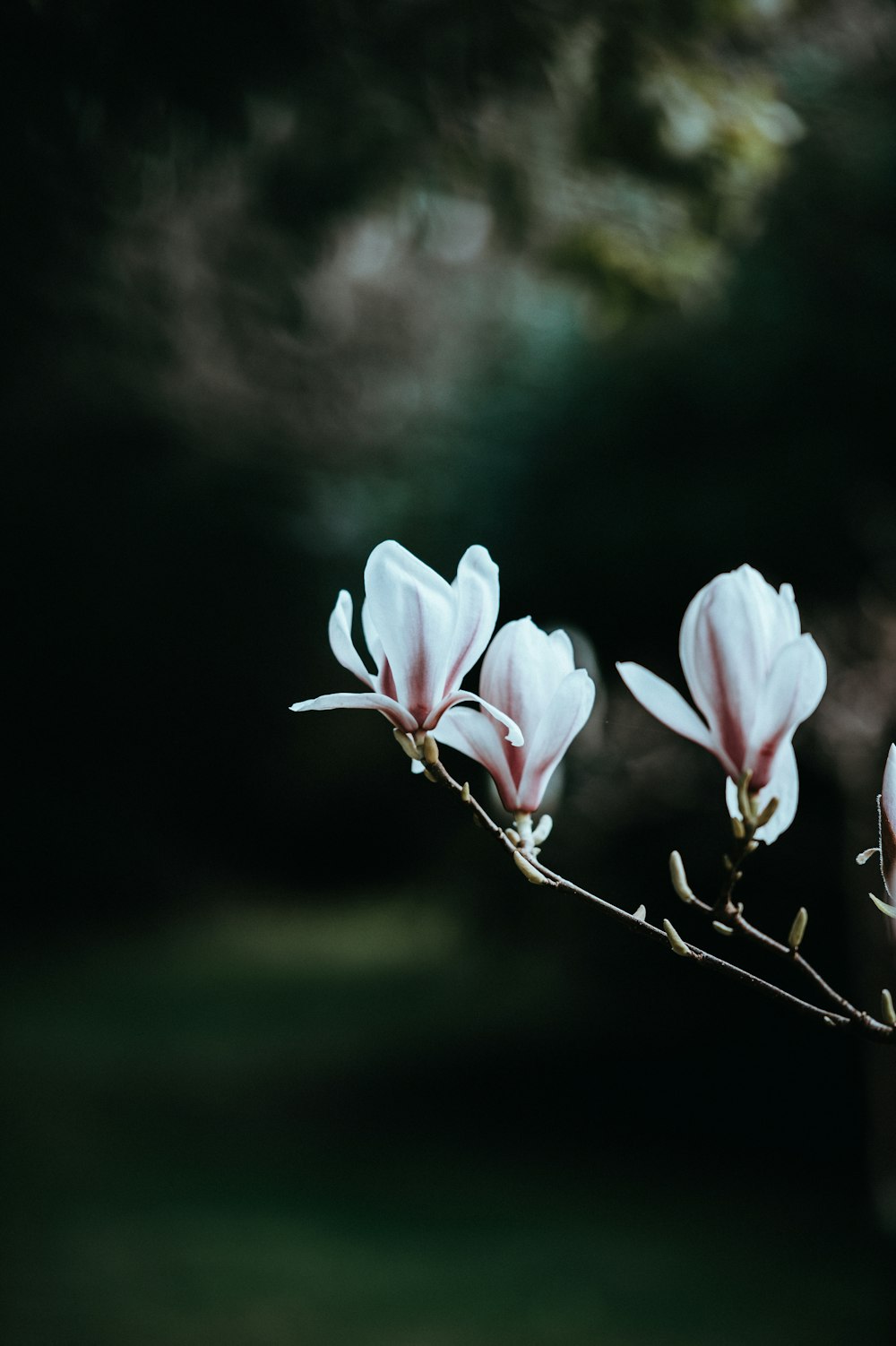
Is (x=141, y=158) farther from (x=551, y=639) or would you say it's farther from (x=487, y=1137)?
(x=487, y=1137)

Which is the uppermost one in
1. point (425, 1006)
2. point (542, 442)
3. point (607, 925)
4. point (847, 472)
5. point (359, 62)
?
point (542, 442)

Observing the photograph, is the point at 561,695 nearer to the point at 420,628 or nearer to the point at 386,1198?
the point at 420,628

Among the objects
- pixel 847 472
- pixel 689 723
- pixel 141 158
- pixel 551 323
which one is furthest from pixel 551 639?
pixel 551 323

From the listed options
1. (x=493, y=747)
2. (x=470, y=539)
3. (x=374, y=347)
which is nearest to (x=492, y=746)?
(x=493, y=747)

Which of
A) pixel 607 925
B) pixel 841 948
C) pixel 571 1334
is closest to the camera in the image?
pixel 571 1334

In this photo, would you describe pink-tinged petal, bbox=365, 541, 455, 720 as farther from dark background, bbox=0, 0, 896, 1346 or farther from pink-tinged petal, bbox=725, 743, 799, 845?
dark background, bbox=0, 0, 896, 1346

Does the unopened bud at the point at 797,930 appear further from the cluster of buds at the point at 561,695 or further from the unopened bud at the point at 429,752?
the unopened bud at the point at 429,752
